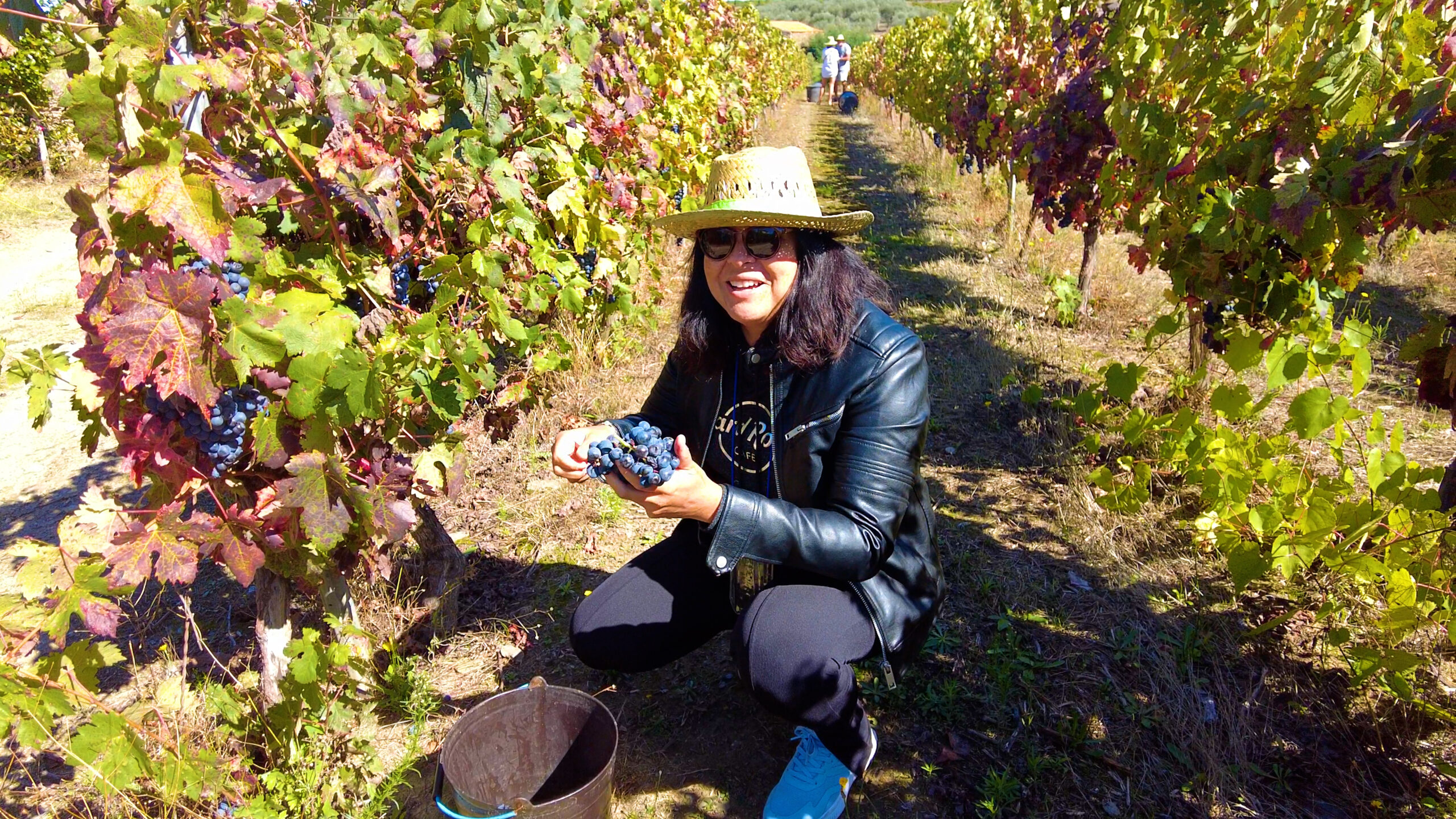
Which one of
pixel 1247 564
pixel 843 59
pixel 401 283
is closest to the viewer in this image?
pixel 1247 564

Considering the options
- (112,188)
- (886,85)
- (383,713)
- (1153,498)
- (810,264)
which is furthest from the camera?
(886,85)

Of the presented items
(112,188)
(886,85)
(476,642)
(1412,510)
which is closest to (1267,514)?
(1412,510)

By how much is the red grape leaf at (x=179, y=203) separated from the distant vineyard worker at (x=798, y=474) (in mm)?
799

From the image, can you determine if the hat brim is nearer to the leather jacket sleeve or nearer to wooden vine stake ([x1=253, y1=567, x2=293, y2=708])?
the leather jacket sleeve

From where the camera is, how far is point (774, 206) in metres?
1.84

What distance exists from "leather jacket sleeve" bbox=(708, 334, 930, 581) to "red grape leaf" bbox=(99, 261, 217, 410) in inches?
38.9

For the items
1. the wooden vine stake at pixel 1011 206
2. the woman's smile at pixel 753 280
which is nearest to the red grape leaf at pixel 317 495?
the woman's smile at pixel 753 280

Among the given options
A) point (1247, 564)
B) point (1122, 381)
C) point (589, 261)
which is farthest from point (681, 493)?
point (589, 261)

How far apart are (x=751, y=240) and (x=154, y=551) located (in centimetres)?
137

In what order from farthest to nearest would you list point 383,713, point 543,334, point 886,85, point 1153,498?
1. point 886,85
2. point 543,334
3. point 1153,498
4. point 383,713

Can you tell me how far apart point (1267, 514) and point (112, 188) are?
2.64m

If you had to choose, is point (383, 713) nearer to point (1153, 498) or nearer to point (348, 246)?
point (348, 246)

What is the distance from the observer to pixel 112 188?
132 cm

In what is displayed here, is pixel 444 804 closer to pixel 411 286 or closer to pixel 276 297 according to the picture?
pixel 276 297
